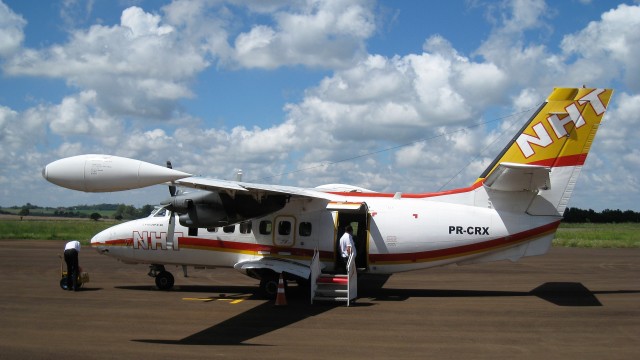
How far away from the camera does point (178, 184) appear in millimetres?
14031

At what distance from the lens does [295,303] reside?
16.3m

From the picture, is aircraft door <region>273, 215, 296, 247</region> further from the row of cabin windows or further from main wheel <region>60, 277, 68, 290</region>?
main wheel <region>60, 277, 68, 290</region>

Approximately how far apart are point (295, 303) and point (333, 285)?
3.75 ft

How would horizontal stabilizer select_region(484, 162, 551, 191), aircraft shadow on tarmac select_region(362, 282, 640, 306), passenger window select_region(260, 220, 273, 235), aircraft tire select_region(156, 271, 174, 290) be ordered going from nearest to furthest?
1. horizontal stabilizer select_region(484, 162, 551, 191)
2. aircraft shadow on tarmac select_region(362, 282, 640, 306)
3. passenger window select_region(260, 220, 273, 235)
4. aircraft tire select_region(156, 271, 174, 290)

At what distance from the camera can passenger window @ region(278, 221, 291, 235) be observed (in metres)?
17.5

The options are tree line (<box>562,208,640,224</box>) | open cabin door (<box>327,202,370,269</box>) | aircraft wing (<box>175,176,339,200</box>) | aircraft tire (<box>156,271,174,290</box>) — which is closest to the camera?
aircraft wing (<box>175,176,339,200</box>)

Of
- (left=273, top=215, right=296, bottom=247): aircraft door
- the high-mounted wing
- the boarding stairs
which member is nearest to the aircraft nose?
the high-mounted wing

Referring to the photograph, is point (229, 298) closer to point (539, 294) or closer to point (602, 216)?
point (539, 294)

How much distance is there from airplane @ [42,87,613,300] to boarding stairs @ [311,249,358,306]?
0.18m

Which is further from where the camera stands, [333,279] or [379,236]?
[379,236]

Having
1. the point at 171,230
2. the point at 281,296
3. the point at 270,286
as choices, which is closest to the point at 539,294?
the point at 281,296

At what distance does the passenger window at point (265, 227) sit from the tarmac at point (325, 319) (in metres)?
1.89

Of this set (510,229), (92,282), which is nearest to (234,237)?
(92,282)

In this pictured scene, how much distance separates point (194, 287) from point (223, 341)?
27.9 feet
